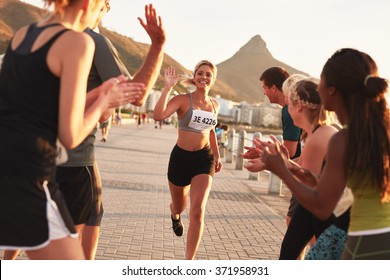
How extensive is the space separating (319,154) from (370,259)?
105 cm

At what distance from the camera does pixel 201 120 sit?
579 centimetres

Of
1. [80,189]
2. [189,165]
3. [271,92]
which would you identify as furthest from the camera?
[189,165]

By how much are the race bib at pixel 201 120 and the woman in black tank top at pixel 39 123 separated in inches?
141

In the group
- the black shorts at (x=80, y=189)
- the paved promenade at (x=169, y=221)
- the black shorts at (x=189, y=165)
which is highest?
the black shorts at (x=80, y=189)

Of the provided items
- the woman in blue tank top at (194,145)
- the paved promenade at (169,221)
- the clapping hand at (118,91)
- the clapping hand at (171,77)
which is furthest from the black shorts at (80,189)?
the paved promenade at (169,221)

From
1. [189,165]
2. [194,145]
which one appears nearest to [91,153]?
[189,165]

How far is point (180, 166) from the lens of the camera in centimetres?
568

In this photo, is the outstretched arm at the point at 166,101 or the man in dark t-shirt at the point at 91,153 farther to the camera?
the outstretched arm at the point at 166,101

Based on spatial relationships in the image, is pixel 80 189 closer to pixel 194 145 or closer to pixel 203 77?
pixel 194 145

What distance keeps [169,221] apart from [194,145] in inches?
90.2

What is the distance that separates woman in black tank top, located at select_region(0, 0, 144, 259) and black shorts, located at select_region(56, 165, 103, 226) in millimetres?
957

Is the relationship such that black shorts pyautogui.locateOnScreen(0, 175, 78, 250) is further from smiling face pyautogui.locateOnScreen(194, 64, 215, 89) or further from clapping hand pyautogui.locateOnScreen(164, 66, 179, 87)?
smiling face pyautogui.locateOnScreen(194, 64, 215, 89)

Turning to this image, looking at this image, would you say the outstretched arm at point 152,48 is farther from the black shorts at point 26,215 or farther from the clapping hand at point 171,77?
the clapping hand at point 171,77

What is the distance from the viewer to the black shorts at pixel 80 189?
10.3 feet
